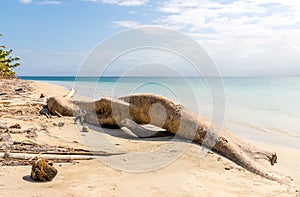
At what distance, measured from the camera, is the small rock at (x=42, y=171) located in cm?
417

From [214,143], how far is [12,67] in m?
32.3

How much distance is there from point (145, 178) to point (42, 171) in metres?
1.60

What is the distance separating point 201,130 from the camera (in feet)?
22.7

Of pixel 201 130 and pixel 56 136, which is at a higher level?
pixel 201 130

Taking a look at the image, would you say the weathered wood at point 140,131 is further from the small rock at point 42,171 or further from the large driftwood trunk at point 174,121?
the small rock at point 42,171

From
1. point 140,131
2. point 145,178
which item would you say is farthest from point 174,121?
point 145,178

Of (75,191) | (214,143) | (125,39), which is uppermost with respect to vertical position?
(125,39)

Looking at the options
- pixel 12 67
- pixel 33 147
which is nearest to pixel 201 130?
pixel 33 147

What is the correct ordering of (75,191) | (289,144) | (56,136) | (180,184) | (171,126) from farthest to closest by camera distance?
(289,144), (171,126), (56,136), (180,184), (75,191)

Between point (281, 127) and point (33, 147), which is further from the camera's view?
point (281, 127)

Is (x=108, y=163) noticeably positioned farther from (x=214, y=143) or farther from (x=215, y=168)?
(x=214, y=143)

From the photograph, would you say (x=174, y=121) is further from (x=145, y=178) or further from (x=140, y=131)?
(x=145, y=178)

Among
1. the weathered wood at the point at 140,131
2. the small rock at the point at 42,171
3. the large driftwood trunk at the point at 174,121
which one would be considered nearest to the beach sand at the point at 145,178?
the small rock at the point at 42,171

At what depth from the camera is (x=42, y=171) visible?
4180mm
